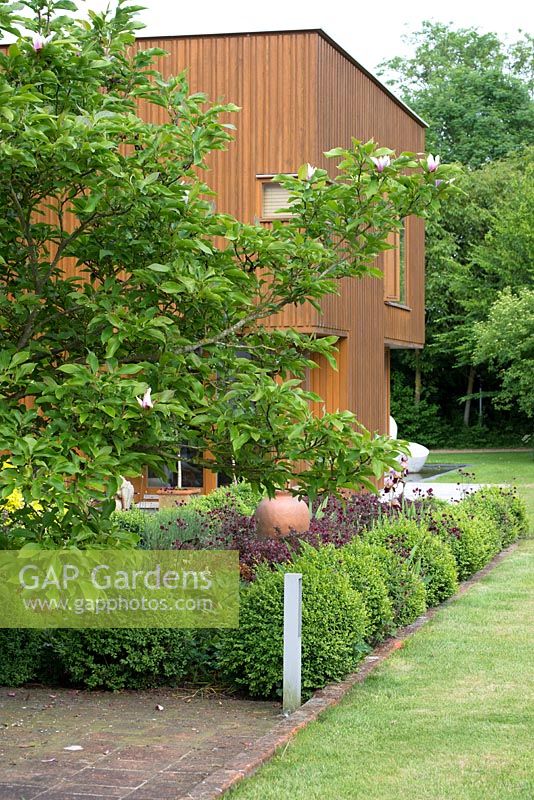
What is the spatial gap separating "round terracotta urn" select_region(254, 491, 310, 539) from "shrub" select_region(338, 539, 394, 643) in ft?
5.93

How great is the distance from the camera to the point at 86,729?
6.61 metres

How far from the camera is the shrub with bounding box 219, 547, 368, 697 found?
734 cm

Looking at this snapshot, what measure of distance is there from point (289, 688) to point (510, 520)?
30.4ft

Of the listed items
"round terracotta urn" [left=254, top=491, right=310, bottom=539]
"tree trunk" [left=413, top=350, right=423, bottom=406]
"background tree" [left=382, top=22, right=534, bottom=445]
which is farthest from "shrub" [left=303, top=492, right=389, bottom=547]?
"tree trunk" [left=413, top=350, right=423, bottom=406]

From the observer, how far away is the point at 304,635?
7426mm

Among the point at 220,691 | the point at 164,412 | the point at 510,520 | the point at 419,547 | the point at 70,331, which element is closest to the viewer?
the point at 164,412

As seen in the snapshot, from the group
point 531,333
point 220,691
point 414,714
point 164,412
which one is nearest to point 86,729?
point 220,691

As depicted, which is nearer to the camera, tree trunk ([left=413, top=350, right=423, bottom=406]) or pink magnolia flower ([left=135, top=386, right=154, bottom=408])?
pink magnolia flower ([left=135, top=386, right=154, bottom=408])

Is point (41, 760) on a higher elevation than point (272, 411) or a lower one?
lower

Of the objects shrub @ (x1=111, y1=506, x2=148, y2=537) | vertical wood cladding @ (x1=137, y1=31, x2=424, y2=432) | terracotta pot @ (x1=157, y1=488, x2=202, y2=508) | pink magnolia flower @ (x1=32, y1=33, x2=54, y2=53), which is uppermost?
vertical wood cladding @ (x1=137, y1=31, x2=424, y2=432)

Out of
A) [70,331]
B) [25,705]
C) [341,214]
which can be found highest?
[341,214]

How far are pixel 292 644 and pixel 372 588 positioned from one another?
169 cm

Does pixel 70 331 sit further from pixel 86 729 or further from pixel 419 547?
pixel 419 547

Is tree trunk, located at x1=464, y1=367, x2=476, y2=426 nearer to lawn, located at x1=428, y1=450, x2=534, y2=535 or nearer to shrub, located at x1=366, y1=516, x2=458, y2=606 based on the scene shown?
lawn, located at x1=428, y1=450, x2=534, y2=535
